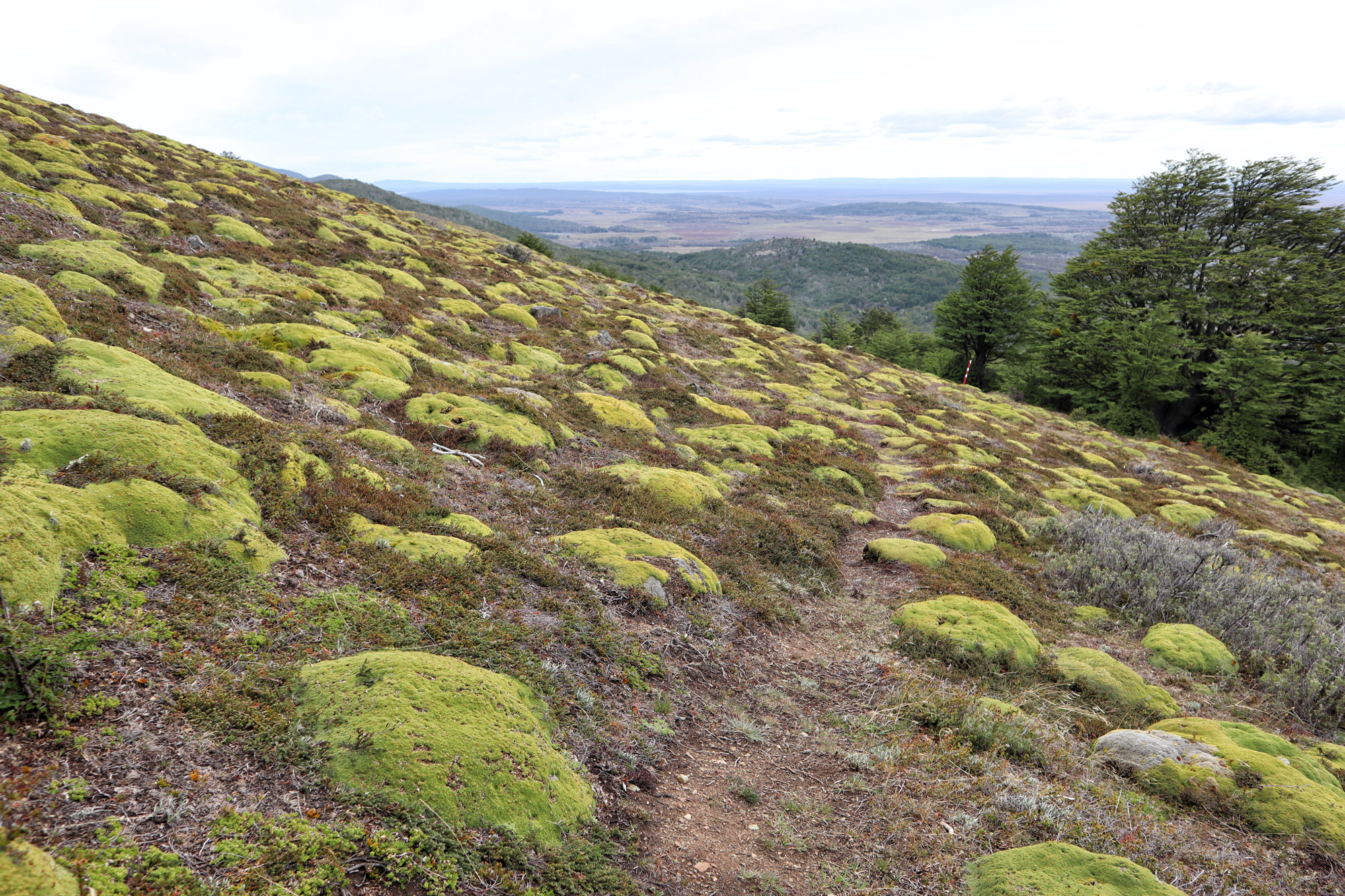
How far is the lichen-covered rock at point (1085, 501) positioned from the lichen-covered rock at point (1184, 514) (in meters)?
1.01

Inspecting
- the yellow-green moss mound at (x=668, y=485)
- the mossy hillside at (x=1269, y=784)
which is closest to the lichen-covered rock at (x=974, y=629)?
the mossy hillside at (x=1269, y=784)

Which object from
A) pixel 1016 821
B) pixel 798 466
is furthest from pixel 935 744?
pixel 798 466

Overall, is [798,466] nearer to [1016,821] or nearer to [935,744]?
[935,744]

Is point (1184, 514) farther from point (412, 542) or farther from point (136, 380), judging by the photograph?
Answer: point (136, 380)

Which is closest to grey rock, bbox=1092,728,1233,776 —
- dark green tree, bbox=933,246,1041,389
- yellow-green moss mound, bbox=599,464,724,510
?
yellow-green moss mound, bbox=599,464,724,510

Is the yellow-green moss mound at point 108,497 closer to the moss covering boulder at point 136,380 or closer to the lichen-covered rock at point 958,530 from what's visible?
the moss covering boulder at point 136,380

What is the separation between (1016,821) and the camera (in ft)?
19.6

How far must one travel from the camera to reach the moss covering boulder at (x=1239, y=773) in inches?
255

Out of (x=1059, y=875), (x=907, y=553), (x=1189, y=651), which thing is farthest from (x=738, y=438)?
(x=1059, y=875)

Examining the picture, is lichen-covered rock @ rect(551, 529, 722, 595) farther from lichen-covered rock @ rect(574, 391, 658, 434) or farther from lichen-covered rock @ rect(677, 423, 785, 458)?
lichen-covered rock @ rect(677, 423, 785, 458)

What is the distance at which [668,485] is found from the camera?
510 inches

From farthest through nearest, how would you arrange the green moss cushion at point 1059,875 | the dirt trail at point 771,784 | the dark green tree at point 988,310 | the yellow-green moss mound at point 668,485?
the dark green tree at point 988,310
the yellow-green moss mound at point 668,485
the dirt trail at point 771,784
the green moss cushion at point 1059,875

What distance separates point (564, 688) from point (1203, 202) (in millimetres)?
52869

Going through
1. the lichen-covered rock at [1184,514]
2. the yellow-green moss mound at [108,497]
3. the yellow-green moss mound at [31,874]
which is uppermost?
the yellow-green moss mound at [108,497]
